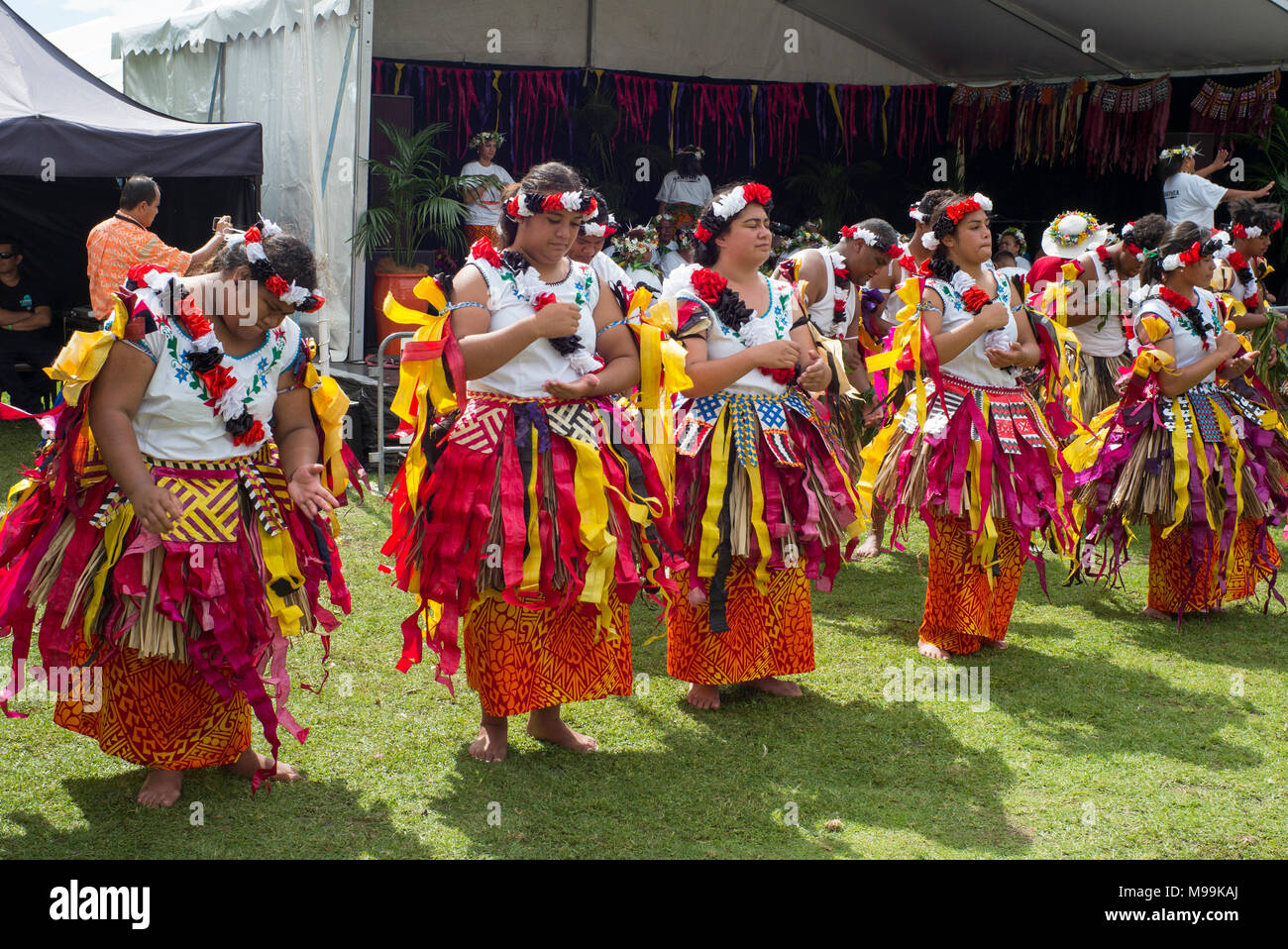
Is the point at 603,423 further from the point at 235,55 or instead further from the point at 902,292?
the point at 235,55

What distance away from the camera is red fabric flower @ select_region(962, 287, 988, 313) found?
171 inches

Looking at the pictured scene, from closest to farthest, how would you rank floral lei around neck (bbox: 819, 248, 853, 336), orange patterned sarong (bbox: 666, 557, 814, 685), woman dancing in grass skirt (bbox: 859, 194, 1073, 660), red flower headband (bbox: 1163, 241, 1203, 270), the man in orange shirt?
1. orange patterned sarong (bbox: 666, 557, 814, 685)
2. woman dancing in grass skirt (bbox: 859, 194, 1073, 660)
3. red flower headband (bbox: 1163, 241, 1203, 270)
4. floral lei around neck (bbox: 819, 248, 853, 336)
5. the man in orange shirt

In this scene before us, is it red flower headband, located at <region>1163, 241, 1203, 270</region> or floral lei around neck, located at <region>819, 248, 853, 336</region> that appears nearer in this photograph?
red flower headband, located at <region>1163, 241, 1203, 270</region>

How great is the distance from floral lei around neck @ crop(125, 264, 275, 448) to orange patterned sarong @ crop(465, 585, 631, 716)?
33.8 inches

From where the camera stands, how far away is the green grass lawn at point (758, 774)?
10.5ft

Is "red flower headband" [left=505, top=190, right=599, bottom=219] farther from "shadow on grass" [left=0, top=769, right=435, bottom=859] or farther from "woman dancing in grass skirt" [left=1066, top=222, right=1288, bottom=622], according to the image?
"woman dancing in grass skirt" [left=1066, top=222, right=1288, bottom=622]

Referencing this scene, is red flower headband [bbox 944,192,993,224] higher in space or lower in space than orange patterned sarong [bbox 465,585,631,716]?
higher

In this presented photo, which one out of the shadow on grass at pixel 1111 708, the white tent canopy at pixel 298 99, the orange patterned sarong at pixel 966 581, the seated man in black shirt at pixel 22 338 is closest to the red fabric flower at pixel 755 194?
the orange patterned sarong at pixel 966 581

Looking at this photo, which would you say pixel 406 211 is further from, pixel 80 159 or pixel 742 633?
pixel 742 633

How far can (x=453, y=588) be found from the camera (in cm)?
347

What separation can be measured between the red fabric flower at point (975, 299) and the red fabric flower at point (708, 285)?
99cm

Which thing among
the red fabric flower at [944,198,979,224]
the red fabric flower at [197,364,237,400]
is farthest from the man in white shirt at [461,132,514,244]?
the red fabric flower at [197,364,237,400]

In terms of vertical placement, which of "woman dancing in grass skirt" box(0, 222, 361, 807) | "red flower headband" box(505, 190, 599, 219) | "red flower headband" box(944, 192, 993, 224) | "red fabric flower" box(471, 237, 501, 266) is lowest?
"woman dancing in grass skirt" box(0, 222, 361, 807)

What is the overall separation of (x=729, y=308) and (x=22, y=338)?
767cm
